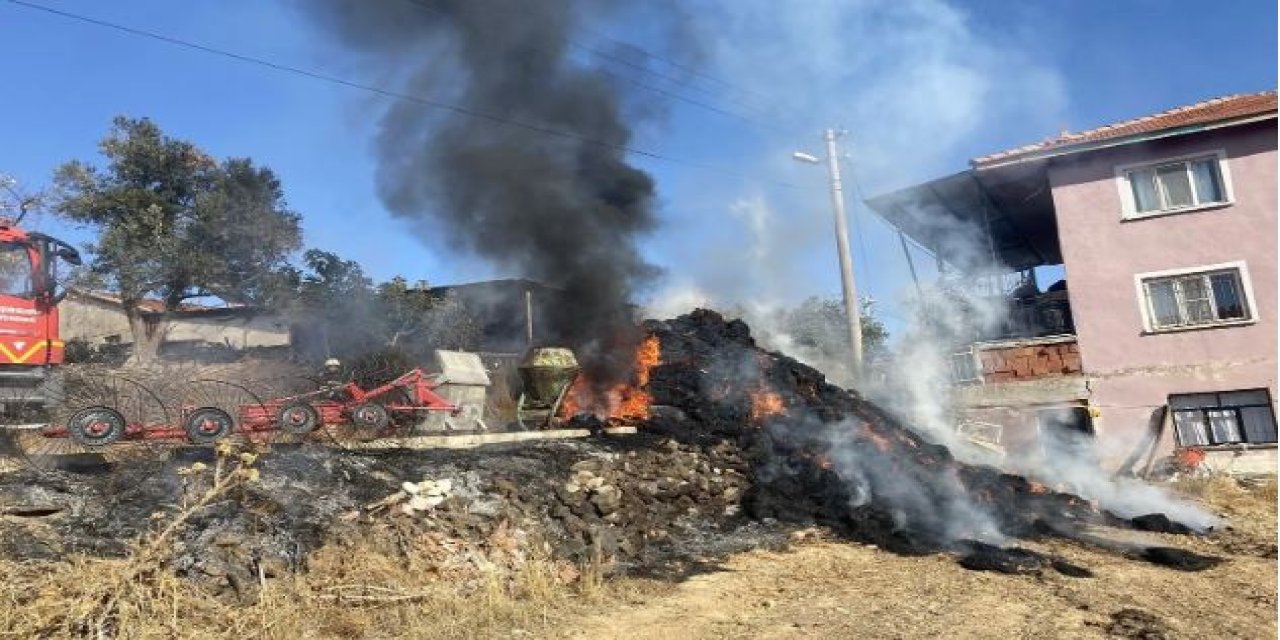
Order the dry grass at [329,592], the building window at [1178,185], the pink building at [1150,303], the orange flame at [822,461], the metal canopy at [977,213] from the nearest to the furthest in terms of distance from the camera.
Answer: the dry grass at [329,592] < the orange flame at [822,461] < the pink building at [1150,303] < the building window at [1178,185] < the metal canopy at [977,213]

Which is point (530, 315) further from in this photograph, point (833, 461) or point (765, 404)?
point (833, 461)

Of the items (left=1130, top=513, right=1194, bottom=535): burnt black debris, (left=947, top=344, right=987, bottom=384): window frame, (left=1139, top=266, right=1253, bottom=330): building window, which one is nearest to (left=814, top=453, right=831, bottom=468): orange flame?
(left=1130, top=513, right=1194, bottom=535): burnt black debris

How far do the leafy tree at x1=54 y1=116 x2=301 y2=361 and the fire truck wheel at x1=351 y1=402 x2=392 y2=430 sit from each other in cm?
1250

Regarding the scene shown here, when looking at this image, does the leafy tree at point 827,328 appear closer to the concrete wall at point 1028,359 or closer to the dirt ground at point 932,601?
the concrete wall at point 1028,359

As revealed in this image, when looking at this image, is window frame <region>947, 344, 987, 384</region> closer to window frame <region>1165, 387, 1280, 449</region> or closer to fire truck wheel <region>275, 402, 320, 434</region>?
window frame <region>1165, 387, 1280, 449</region>

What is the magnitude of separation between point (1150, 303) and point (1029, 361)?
8.82 feet

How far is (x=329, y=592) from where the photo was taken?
19.5ft

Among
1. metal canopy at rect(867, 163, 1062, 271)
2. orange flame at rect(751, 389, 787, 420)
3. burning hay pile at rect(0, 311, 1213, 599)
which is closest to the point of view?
burning hay pile at rect(0, 311, 1213, 599)

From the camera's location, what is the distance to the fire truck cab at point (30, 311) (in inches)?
354

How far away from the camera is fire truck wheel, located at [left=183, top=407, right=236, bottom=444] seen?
8891 millimetres

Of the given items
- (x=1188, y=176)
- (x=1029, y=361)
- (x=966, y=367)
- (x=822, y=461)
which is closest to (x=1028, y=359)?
(x=1029, y=361)

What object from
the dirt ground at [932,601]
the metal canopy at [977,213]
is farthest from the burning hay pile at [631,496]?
the metal canopy at [977,213]

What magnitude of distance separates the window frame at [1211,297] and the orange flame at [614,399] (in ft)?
35.3

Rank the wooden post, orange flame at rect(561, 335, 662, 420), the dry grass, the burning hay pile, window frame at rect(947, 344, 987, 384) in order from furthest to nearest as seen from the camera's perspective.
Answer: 1. window frame at rect(947, 344, 987, 384)
2. the wooden post
3. orange flame at rect(561, 335, 662, 420)
4. the burning hay pile
5. the dry grass
